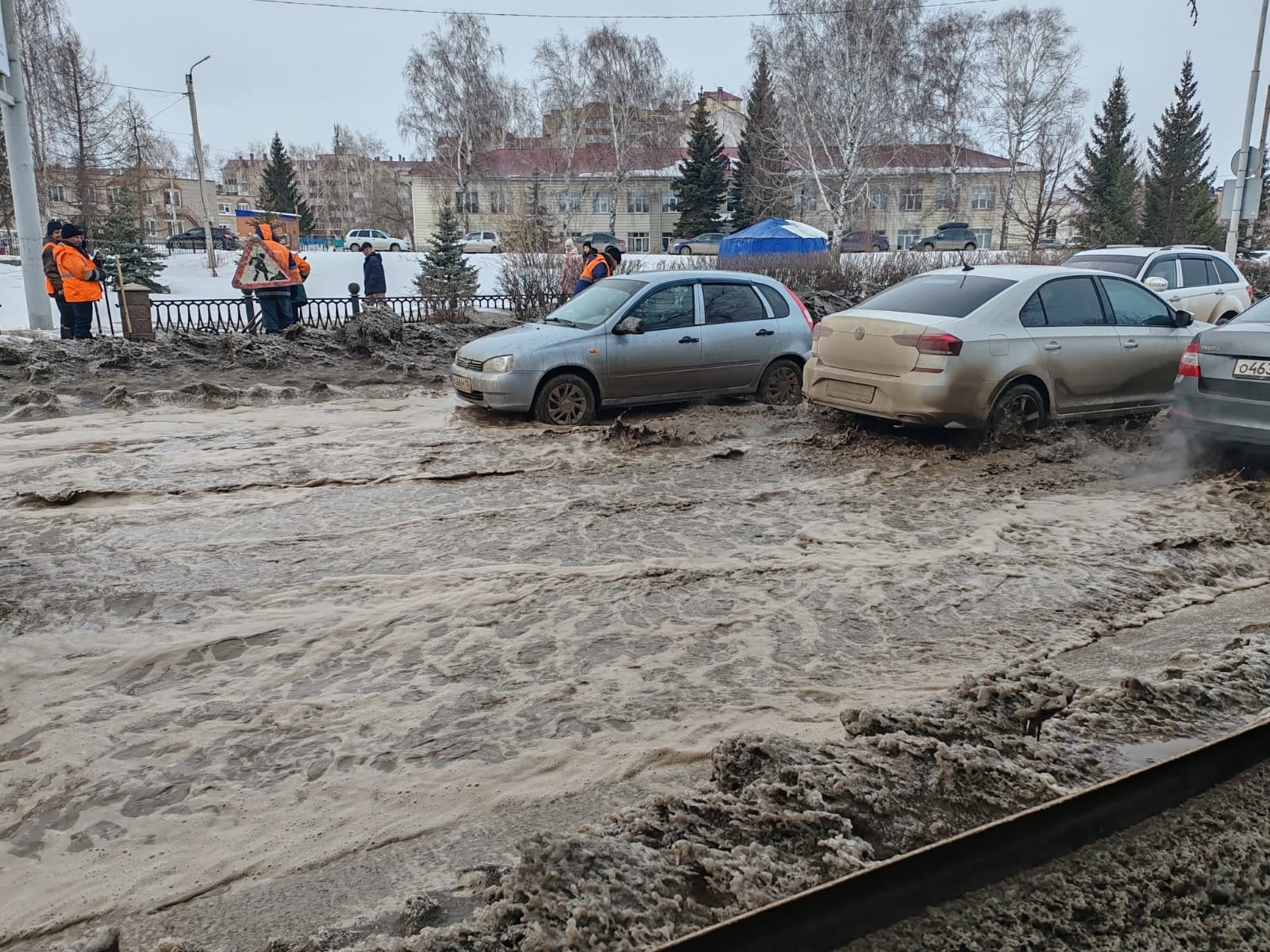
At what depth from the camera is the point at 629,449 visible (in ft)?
27.4

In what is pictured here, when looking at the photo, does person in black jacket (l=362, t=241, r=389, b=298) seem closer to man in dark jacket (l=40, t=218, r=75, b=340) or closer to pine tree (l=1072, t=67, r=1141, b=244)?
man in dark jacket (l=40, t=218, r=75, b=340)

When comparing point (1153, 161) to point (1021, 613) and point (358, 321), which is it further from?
point (1021, 613)

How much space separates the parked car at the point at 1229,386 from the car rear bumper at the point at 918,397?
1486mm

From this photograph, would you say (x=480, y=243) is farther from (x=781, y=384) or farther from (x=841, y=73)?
(x=781, y=384)

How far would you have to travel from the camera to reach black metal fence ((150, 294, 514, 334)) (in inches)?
613

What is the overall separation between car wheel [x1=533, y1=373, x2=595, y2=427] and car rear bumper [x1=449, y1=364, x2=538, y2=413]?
12 cm

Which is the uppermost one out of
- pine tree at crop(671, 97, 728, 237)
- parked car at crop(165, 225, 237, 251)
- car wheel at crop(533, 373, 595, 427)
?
pine tree at crop(671, 97, 728, 237)

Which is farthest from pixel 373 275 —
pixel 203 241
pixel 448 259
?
pixel 203 241

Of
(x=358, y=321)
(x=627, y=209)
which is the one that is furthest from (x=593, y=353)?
(x=627, y=209)

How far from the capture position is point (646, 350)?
951cm

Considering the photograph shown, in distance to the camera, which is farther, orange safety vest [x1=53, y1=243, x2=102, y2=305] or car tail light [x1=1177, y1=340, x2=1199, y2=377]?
orange safety vest [x1=53, y1=243, x2=102, y2=305]

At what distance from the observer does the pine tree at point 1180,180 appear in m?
41.9

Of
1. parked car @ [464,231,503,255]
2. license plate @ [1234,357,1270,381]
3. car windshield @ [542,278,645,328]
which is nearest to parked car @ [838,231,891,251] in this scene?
parked car @ [464,231,503,255]

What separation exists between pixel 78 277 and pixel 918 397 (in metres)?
11.7
